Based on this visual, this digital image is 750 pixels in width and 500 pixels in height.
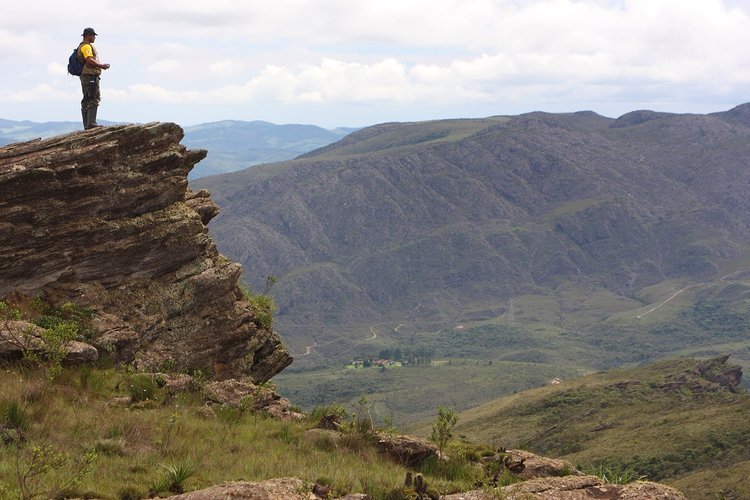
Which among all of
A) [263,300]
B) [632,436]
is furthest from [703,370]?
[263,300]

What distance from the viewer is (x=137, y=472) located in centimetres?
1350

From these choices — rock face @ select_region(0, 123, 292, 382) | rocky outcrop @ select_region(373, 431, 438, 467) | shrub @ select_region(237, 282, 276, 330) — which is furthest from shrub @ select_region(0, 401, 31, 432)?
shrub @ select_region(237, 282, 276, 330)

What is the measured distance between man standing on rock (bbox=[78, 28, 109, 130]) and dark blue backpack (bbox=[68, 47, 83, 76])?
0.15 m

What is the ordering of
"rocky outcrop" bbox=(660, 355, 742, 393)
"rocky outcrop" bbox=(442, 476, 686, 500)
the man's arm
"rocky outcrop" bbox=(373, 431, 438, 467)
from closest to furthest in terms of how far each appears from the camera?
"rocky outcrop" bbox=(442, 476, 686, 500) → "rocky outcrop" bbox=(373, 431, 438, 467) → the man's arm → "rocky outcrop" bbox=(660, 355, 742, 393)

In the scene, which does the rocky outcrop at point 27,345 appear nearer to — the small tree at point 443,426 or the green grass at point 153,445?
the green grass at point 153,445

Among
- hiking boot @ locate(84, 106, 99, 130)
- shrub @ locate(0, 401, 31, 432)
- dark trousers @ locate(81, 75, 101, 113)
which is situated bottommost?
shrub @ locate(0, 401, 31, 432)

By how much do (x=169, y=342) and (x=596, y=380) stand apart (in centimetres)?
17082

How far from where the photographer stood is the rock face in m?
22.7

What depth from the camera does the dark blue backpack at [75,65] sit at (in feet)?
85.8

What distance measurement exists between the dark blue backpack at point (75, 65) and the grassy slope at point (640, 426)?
5878cm

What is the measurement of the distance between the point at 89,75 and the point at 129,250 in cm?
729

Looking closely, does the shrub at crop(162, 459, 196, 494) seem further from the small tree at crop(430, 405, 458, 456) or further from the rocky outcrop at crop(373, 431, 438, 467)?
the small tree at crop(430, 405, 458, 456)

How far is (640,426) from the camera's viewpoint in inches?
4771

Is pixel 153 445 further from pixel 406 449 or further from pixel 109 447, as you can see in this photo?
pixel 406 449
